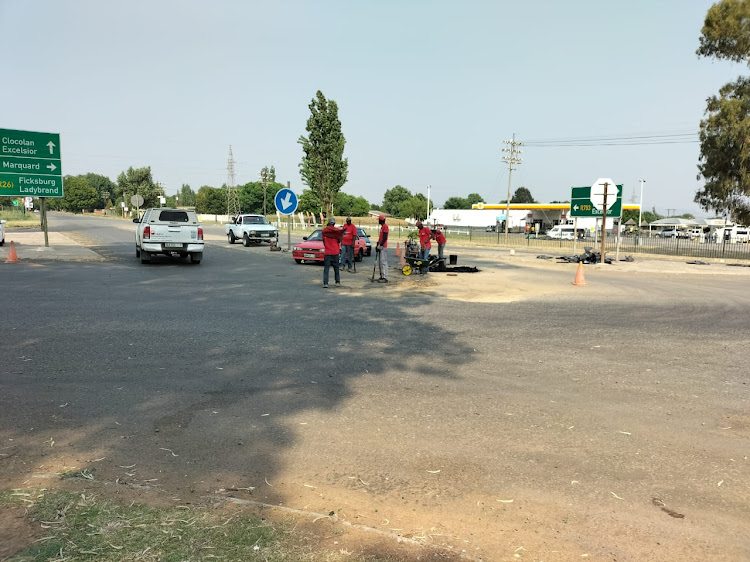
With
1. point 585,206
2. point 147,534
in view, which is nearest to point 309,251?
point 585,206

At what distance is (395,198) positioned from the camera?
174 meters

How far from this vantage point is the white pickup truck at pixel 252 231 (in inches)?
1193

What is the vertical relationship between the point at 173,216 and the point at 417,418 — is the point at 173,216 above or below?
above

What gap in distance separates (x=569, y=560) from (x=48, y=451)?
3.66 meters

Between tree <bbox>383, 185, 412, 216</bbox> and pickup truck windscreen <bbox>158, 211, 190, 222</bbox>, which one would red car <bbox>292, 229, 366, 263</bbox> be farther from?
tree <bbox>383, 185, 412, 216</bbox>

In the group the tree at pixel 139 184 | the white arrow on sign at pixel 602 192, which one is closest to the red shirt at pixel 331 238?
the white arrow on sign at pixel 602 192

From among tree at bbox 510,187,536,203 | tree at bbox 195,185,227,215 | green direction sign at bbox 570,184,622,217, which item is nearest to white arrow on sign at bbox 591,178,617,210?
green direction sign at bbox 570,184,622,217

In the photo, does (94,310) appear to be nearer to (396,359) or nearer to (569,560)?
(396,359)

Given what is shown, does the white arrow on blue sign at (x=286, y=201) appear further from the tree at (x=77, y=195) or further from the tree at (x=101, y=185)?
the tree at (x=101, y=185)

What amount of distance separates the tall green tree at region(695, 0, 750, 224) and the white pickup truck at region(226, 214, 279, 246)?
26986mm

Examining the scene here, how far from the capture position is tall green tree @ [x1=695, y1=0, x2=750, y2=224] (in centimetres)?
2975

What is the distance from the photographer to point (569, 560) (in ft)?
9.02

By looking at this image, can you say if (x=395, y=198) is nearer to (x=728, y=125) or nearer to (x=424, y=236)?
(x=728, y=125)

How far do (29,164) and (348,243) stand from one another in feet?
48.4
